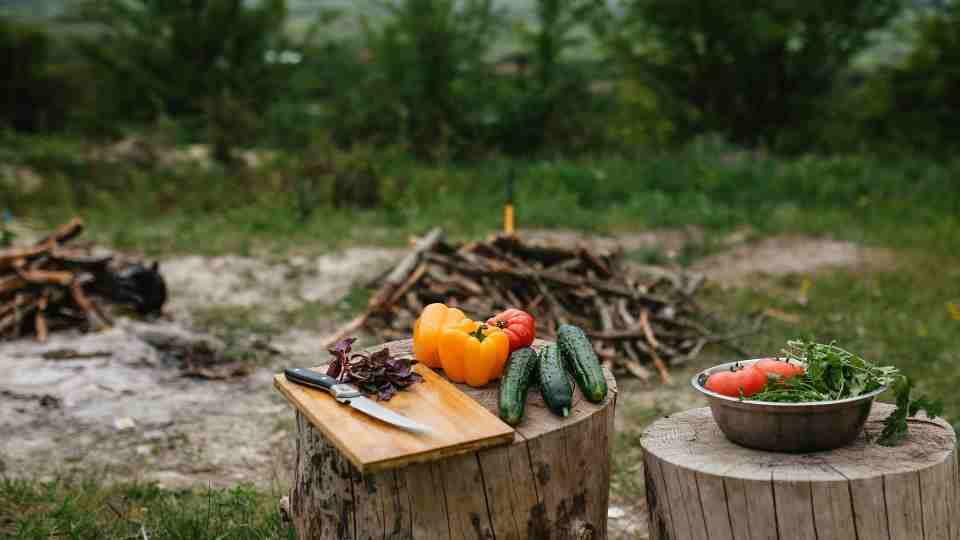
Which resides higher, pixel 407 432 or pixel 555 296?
Result: pixel 407 432

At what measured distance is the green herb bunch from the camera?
9.97ft

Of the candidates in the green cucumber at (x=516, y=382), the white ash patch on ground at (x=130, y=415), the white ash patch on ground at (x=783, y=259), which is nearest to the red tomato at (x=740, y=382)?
the green cucumber at (x=516, y=382)

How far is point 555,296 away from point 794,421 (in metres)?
4.84

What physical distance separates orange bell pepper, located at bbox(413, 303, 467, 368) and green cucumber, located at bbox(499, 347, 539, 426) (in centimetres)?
29

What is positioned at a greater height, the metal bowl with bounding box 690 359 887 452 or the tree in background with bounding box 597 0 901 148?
the tree in background with bounding box 597 0 901 148

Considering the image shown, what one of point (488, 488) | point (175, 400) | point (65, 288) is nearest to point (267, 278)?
point (65, 288)

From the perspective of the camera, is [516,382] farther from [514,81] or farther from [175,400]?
[514,81]

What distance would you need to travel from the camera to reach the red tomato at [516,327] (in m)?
3.65

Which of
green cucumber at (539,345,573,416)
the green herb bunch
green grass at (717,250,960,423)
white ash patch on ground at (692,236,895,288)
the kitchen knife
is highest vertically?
the kitchen knife

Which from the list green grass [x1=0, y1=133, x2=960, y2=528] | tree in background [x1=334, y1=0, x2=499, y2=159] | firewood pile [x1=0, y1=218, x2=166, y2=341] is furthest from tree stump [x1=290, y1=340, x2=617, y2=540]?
tree in background [x1=334, y1=0, x2=499, y2=159]

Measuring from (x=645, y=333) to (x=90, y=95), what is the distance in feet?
44.1

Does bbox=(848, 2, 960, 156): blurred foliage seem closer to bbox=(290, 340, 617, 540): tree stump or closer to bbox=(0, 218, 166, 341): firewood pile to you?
bbox=(0, 218, 166, 341): firewood pile

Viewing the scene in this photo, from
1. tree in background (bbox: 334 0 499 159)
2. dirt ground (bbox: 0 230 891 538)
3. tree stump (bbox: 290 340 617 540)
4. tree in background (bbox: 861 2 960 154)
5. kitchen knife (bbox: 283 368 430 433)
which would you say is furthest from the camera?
tree in background (bbox: 334 0 499 159)

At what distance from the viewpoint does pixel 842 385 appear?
3.05 metres
